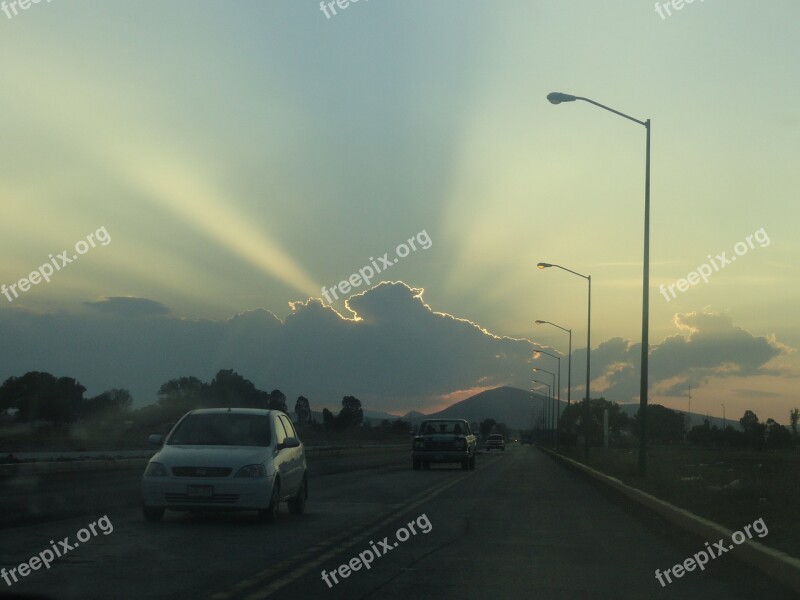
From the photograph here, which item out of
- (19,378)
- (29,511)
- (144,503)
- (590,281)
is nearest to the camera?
(144,503)

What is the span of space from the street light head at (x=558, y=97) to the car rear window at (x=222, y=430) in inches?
582

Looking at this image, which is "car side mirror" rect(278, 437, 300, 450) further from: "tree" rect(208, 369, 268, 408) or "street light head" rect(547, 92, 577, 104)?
"tree" rect(208, 369, 268, 408)

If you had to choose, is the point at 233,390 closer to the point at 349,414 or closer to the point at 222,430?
the point at 349,414

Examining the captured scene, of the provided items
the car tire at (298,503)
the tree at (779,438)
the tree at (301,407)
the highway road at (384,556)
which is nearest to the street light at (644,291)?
the highway road at (384,556)

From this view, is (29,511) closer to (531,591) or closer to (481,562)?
(481,562)

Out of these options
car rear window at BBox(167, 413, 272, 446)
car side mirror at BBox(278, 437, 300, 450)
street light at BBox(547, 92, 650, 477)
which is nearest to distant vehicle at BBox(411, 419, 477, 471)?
street light at BBox(547, 92, 650, 477)

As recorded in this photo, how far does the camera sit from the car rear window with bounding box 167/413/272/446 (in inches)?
696

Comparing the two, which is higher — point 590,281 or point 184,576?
point 590,281

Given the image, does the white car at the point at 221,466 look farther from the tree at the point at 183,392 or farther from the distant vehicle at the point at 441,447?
the tree at the point at 183,392

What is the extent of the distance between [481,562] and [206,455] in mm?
5665

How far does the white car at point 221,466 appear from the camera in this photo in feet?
53.9

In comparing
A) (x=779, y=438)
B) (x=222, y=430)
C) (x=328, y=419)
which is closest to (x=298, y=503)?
(x=222, y=430)

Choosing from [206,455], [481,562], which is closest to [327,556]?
[481,562]

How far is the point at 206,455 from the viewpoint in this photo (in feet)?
55.0
